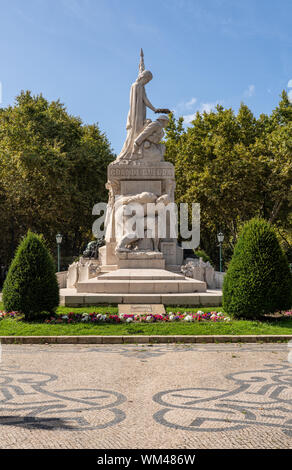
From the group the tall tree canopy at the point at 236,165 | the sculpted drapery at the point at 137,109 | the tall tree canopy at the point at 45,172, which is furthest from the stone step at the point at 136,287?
the tall tree canopy at the point at 45,172

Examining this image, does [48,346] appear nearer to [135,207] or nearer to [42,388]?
[42,388]

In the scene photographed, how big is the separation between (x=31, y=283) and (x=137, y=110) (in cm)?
1193

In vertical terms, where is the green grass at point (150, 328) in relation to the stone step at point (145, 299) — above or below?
below

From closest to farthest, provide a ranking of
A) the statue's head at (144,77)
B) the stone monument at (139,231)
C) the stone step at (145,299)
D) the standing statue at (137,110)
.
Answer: the stone step at (145,299)
the stone monument at (139,231)
the standing statue at (137,110)
the statue's head at (144,77)

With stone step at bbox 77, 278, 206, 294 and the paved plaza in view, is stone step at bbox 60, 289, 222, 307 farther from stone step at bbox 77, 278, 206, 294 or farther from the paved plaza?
the paved plaza

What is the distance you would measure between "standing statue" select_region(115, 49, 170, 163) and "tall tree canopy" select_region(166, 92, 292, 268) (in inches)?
513

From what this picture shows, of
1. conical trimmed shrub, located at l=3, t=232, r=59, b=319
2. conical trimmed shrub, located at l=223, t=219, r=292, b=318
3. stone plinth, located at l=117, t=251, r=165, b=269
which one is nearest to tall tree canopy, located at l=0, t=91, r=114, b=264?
stone plinth, located at l=117, t=251, r=165, b=269

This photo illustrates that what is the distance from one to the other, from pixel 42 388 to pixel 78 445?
225cm

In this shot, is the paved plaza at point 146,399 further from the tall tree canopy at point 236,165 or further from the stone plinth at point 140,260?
the tall tree canopy at point 236,165

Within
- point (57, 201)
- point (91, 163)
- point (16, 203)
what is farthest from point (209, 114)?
point (16, 203)

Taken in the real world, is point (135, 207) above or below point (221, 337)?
above

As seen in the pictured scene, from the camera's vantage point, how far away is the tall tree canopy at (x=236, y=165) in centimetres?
3331

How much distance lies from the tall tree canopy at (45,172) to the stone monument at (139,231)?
572 inches

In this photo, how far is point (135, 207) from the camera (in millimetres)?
19266
